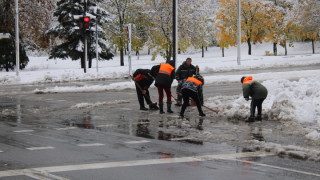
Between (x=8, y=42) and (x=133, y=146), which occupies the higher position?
(x=8, y=42)

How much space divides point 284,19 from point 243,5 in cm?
1546

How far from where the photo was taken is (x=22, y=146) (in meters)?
10.5

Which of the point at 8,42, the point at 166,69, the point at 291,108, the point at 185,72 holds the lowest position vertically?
the point at 291,108

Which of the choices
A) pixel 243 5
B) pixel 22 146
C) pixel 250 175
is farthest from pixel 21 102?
pixel 243 5

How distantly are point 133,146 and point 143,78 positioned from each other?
7.16m

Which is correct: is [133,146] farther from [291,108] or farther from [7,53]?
[7,53]

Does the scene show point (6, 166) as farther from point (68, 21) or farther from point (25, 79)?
point (68, 21)

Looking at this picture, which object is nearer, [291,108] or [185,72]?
[291,108]

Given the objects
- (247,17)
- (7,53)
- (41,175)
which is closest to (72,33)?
(7,53)

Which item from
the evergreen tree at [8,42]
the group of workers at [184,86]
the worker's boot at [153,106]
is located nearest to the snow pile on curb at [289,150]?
the group of workers at [184,86]

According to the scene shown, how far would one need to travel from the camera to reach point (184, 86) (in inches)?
604

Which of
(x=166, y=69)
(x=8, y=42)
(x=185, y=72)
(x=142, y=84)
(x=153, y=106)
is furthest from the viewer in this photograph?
(x=8, y=42)

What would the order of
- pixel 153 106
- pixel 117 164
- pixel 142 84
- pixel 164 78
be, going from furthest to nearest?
pixel 142 84
pixel 153 106
pixel 164 78
pixel 117 164

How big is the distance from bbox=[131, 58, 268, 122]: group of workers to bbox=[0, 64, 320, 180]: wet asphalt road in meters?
0.42
